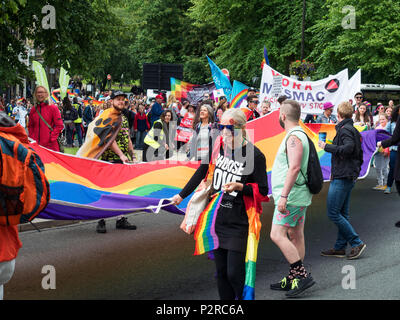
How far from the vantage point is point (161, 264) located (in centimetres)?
686

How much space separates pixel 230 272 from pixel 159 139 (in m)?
7.56

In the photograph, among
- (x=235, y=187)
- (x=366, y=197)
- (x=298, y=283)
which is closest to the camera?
(x=235, y=187)

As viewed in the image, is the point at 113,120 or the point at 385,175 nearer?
the point at 113,120

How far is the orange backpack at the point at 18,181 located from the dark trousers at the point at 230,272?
5.30 ft

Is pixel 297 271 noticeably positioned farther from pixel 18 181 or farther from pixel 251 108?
pixel 251 108

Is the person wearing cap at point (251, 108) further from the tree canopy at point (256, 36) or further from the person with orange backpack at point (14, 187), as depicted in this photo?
the person with orange backpack at point (14, 187)

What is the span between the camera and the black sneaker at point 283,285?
5.90 meters

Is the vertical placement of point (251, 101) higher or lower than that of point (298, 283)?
higher

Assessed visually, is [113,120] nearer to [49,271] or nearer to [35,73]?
[49,271]

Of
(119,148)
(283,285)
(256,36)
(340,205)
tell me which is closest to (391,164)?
(340,205)

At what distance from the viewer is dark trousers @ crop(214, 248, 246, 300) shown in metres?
4.75

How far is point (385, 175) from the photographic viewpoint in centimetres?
1305
